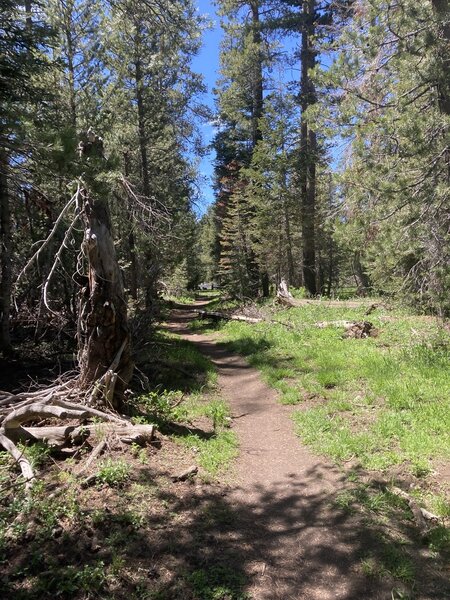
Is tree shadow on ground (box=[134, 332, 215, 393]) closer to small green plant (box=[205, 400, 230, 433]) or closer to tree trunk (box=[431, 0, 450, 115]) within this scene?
small green plant (box=[205, 400, 230, 433])

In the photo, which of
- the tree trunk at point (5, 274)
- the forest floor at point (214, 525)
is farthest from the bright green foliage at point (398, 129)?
the tree trunk at point (5, 274)

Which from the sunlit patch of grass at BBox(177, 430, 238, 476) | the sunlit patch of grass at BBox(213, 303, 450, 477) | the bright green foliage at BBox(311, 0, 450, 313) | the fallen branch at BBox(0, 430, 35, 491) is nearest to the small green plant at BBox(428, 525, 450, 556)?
the sunlit patch of grass at BBox(213, 303, 450, 477)

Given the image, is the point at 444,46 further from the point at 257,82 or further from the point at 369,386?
the point at 257,82

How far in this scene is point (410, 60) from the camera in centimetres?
741

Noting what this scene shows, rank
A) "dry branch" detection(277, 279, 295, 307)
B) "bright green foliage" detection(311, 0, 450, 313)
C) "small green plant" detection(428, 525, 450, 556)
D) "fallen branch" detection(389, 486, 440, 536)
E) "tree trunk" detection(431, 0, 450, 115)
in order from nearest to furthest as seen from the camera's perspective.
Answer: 1. "small green plant" detection(428, 525, 450, 556)
2. "fallen branch" detection(389, 486, 440, 536)
3. "tree trunk" detection(431, 0, 450, 115)
4. "bright green foliage" detection(311, 0, 450, 313)
5. "dry branch" detection(277, 279, 295, 307)

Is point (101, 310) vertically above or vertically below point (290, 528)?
above

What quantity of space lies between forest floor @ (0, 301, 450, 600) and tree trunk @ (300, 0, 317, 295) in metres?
13.9

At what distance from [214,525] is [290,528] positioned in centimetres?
75

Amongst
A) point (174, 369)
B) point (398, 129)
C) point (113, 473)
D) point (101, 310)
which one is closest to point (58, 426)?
point (113, 473)

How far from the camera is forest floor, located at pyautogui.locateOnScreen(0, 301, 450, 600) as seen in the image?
345 centimetres

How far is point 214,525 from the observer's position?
14.2ft

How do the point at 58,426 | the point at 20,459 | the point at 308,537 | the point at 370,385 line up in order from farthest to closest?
the point at 370,385 → the point at 58,426 → the point at 20,459 → the point at 308,537

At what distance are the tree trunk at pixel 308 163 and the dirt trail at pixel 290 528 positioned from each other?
1416cm

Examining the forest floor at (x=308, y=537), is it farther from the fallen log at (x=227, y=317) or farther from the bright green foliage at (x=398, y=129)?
the fallen log at (x=227, y=317)
